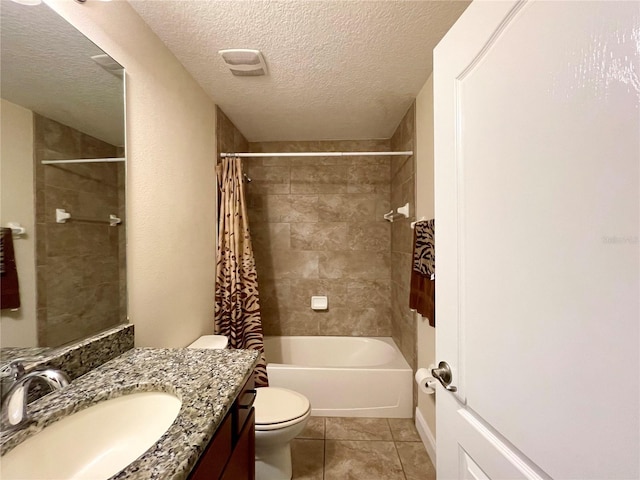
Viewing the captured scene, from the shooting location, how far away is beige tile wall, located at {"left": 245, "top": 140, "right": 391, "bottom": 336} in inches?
111

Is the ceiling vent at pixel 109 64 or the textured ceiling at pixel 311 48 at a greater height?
the textured ceiling at pixel 311 48

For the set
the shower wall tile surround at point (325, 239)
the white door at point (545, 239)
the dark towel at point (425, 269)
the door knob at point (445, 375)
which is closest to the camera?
the white door at point (545, 239)

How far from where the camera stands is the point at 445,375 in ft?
2.67

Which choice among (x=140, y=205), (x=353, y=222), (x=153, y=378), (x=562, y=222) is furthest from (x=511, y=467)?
(x=353, y=222)

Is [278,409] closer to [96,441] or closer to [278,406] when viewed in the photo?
[278,406]

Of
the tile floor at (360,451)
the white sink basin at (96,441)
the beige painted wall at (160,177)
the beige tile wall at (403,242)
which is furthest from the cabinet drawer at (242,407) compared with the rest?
the beige tile wall at (403,242)

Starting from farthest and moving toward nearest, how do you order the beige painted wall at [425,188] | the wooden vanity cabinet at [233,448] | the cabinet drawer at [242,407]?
the beige painted wall at [425,188] < the cabinet drawer at [242,407] < the wooden vanity cabinet at [233,448]

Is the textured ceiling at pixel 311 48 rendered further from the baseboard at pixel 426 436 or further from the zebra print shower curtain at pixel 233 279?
the baseboard at pixel 426 436

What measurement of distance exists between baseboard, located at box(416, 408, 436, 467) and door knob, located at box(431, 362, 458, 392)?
1251 mm

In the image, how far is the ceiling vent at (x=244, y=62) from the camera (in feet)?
4.91

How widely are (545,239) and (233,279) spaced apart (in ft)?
6.41

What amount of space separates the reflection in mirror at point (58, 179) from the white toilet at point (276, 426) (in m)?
0.83

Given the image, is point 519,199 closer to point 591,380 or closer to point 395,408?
point 591,380

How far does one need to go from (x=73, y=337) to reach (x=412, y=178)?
83.7 inches
